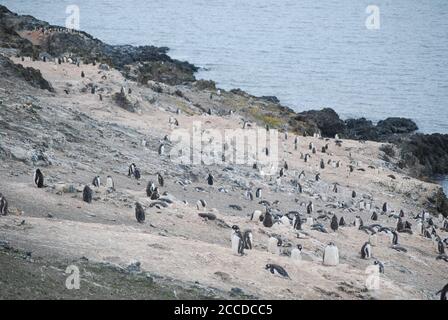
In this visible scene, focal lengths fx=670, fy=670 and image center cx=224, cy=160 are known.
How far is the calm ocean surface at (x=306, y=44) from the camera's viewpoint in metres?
80.5

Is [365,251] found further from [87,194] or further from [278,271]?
[87,194]

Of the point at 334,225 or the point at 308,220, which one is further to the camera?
the point at 308,220

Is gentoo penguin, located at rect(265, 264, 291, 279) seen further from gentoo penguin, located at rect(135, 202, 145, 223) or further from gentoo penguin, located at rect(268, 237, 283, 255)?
gentoo penguin, located at rect(135, 202, 145, 223)

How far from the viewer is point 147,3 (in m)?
174

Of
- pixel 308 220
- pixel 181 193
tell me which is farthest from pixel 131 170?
pixel 308 220

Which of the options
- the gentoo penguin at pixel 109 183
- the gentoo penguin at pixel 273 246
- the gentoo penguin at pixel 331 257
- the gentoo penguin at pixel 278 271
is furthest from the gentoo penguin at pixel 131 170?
the gentoo penguin at pixel 278 271

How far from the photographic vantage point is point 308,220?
87.1 feet

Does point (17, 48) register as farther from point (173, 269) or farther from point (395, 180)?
point (173, 269)

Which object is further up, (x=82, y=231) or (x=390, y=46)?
(x=390, y=46)

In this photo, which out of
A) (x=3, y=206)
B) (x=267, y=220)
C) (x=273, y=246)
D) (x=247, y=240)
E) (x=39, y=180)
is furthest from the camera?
(x=267, y=220)

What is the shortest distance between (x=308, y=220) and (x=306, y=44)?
9533cm

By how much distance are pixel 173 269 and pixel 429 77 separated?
3206 inches

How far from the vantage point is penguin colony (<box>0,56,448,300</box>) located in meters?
19.5

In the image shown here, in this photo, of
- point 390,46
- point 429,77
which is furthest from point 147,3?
point 429,77
